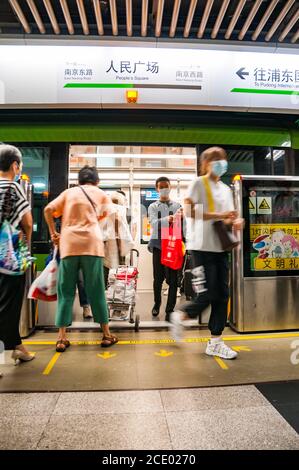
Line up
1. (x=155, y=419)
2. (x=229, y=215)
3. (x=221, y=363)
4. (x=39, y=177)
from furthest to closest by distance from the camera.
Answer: (x=39, y=177) < (x=221, y=363) < (x=229, y=215) < (x=155, y=419)

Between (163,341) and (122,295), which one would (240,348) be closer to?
(163,341)

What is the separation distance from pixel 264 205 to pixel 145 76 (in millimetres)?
2392

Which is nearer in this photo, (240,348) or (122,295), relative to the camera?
(240,348)

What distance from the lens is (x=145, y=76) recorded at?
4363mm

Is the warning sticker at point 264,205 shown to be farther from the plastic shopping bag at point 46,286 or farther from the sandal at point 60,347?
the sandal at point 60,347

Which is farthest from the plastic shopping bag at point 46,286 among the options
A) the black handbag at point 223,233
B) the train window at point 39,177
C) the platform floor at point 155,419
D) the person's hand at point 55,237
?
the train window at point 39,177

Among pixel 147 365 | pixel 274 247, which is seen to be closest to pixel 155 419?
pixel 147 365

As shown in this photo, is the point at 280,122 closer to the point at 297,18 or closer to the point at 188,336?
the point at 297,18

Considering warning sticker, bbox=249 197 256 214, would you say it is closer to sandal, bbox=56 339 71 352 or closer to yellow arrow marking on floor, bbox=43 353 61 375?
sandal, bbox=56 339 71 352

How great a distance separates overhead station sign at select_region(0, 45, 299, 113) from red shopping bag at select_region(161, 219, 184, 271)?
72.4 inches

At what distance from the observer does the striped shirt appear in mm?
2268

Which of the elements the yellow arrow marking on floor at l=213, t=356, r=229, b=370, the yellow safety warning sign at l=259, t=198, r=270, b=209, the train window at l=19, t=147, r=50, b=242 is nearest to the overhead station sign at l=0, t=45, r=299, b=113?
the train window at l=19, t=147, r=50, b=242
